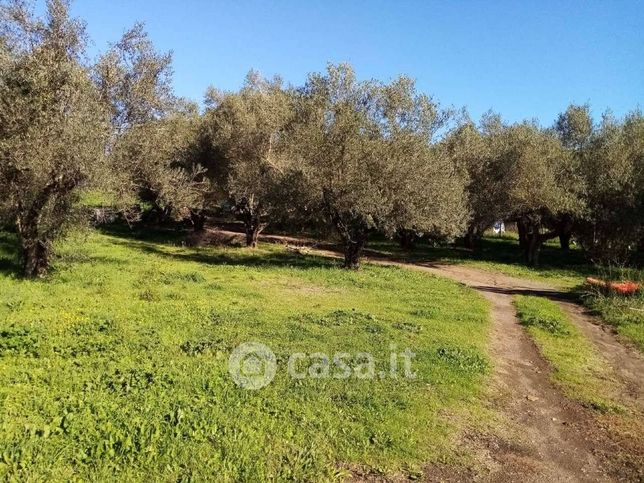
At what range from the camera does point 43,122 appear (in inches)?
671

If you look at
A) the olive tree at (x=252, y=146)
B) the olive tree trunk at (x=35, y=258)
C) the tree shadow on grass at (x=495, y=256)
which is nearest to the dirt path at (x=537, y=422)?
the olive tree trunk at (x=35, y=258)

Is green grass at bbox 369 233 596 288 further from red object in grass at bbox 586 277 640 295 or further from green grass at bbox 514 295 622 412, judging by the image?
green grass at bbox 514 295 622 412

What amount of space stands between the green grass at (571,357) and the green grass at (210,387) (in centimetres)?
175

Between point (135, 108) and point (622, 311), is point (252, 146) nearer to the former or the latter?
point (135, 108)

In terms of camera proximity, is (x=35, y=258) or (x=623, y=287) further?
(x=623, y=287)

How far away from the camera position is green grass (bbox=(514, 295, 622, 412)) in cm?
1041

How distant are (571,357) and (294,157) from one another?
18.8m

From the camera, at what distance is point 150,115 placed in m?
21.4

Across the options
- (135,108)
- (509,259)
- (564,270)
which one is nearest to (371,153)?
(135,108)

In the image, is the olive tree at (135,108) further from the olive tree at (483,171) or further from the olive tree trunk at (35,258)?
the olive tree at (483,171)

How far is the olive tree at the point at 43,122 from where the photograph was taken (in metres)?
16.9

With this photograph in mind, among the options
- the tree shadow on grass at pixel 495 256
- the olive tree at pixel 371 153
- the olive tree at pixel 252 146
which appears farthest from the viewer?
the tree shadow on grass at pixel 495 256

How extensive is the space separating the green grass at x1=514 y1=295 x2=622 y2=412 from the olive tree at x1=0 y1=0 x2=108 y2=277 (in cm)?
1573

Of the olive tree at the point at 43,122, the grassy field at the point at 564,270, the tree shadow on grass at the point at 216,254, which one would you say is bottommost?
the tree shadow on grass at the point at 216,254
